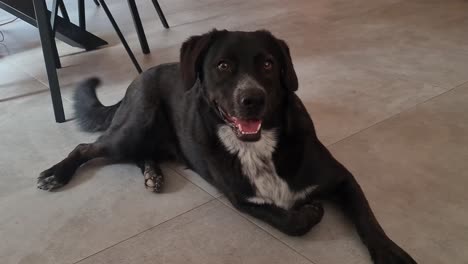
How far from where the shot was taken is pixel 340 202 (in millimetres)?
1776

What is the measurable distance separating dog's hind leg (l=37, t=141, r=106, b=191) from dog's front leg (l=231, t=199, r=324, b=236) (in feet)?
2.73

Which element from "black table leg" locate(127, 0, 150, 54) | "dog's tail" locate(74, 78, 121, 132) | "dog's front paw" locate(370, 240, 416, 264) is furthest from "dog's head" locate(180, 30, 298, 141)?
"black table leg" locate(127, 0, 150, 54)

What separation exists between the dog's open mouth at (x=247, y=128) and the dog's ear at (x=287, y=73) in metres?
0.17

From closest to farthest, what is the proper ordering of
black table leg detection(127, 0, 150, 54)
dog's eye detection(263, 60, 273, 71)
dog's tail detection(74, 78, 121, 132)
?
dog's eye detection(263, 60, 273, 71), dog's tail detection(74, 78, 121, 132), black table leg detection(127, 0, 150, 54)

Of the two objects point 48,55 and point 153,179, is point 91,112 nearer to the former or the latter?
point 48,55

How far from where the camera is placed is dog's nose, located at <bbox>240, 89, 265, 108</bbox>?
1.60 metres

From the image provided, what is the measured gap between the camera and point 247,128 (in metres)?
1.71

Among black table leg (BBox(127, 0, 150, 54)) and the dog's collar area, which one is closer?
the dog's collar area

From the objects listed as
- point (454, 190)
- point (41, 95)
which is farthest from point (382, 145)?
point (41, 95)

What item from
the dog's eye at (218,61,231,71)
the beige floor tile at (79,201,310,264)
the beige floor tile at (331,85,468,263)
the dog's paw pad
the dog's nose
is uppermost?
the dog's eye at (218,61,231,71)

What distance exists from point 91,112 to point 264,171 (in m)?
1.17

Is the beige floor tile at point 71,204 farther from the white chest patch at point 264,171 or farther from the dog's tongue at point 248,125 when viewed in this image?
the dog's tongue at point 248,125

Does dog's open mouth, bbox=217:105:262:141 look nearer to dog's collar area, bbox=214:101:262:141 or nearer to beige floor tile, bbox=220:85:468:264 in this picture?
dog's collar area, bbox=214:101:262:141

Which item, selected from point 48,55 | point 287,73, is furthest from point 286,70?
point 48,55
